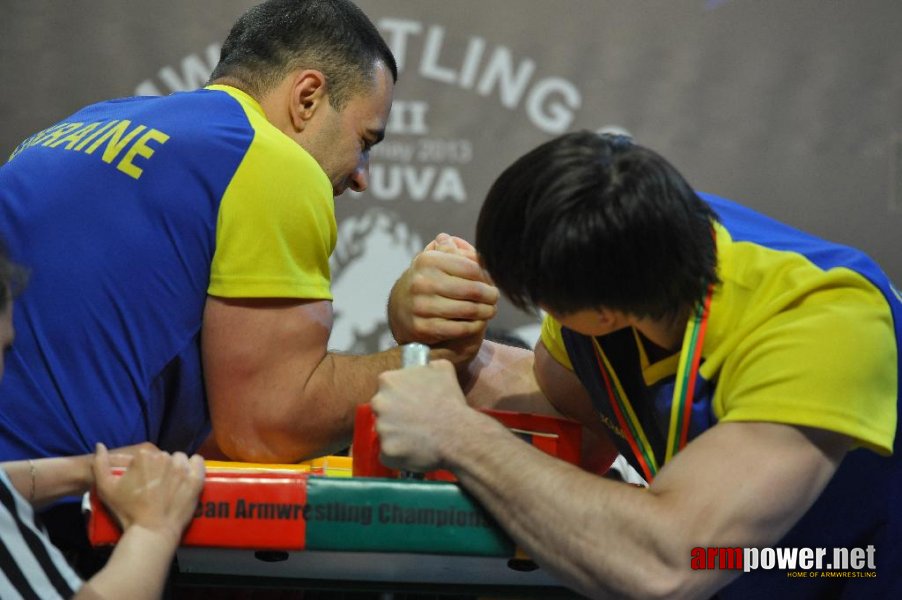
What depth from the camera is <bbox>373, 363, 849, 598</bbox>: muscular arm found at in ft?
3.56

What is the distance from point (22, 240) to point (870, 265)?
1.05 m

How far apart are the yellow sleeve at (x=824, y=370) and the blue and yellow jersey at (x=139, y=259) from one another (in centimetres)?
59

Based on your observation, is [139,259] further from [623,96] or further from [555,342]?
[623,96]

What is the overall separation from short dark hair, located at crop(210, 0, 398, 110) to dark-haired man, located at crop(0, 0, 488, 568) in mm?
281

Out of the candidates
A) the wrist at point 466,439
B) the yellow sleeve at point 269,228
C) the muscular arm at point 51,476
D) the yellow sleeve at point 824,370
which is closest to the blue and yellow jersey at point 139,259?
the yellow sleeve at point 269,228

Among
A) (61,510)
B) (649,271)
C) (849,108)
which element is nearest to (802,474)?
(649,271)

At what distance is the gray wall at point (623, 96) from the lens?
8.98 ft

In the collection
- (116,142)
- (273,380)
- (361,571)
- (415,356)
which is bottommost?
(361,571)

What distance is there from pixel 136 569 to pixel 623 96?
208cm

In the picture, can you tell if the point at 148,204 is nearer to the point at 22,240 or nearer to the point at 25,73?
the point at 22,240

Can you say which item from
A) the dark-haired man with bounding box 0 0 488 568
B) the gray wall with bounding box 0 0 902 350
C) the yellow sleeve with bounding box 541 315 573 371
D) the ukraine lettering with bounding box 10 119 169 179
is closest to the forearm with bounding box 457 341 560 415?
the yellow sleeve with bounding box 541 315 573 371

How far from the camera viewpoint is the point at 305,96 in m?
1.75

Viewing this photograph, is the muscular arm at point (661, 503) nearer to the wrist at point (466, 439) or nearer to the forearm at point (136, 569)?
the wrist at point (466, 439)

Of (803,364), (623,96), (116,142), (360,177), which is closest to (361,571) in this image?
(803,364)
